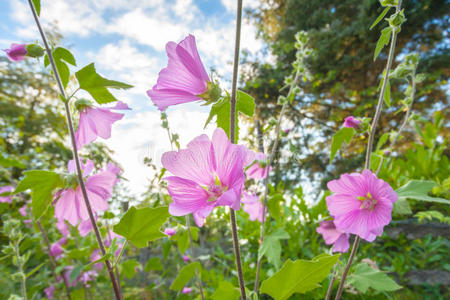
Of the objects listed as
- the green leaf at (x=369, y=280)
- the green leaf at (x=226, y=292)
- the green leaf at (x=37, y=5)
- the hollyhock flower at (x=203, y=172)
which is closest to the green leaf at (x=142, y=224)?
the hollyhock flower at (x=203, y=172)

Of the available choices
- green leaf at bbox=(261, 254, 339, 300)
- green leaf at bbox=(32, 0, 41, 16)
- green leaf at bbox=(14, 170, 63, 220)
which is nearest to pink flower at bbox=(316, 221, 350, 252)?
green leaf at bbox=(261, 254, 339, 300)

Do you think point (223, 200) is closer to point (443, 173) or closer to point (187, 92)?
point (187, 92)

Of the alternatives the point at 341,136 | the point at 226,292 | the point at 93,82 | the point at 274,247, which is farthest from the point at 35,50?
the point at 274,247

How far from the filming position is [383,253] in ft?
6.57

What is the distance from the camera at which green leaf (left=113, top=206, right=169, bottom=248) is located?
66cm

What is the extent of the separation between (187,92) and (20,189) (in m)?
0.54

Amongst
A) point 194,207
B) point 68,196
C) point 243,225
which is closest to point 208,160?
point 194,207

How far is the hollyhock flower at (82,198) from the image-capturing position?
90 centimetres

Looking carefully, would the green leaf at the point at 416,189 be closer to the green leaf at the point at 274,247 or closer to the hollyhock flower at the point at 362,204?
the hollyhock flower at the point at 362,204

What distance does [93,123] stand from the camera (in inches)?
35.9

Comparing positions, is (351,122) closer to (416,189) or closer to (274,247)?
(416,189)

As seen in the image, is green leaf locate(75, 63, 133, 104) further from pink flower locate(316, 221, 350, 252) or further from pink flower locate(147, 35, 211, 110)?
pink flower locate(316, 221, 350, 252)

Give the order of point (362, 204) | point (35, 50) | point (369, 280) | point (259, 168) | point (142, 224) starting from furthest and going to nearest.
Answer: point (259, 168) → point (362, 204) → point (369, 280) → point (35, 50) → point (142, 224)

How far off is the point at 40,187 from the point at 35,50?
0.43 m
